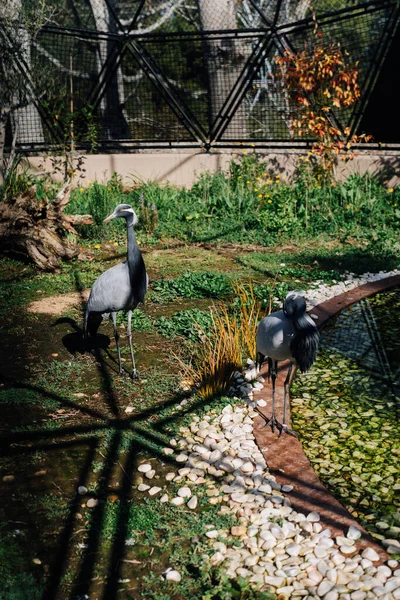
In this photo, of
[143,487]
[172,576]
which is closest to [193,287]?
[143,487]

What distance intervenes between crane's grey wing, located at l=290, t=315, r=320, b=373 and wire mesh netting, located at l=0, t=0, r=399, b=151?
665 centimetres

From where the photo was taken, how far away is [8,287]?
675 cm

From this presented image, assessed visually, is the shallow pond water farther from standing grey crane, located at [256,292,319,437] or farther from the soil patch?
the soil patch

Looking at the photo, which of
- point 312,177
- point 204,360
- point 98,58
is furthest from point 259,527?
point 98,58

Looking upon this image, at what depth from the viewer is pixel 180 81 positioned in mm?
12336

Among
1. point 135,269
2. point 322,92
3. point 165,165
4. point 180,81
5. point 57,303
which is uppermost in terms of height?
point 180,81

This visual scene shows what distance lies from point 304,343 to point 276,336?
7.5 inches

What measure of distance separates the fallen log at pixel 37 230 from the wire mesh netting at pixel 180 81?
2.77 meters

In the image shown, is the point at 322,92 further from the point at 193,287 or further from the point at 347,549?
the point at 347,549

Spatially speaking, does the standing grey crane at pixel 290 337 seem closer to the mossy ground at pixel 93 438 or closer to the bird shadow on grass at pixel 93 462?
the mossy ground at pixel 93 438

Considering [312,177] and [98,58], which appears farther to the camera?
[98,58]

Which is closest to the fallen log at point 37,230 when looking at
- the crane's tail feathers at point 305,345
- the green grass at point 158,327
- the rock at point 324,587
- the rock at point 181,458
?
the green grass at point 158,327

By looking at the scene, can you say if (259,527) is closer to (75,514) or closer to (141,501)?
(141,501)

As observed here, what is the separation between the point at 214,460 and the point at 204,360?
1028 millimetres
